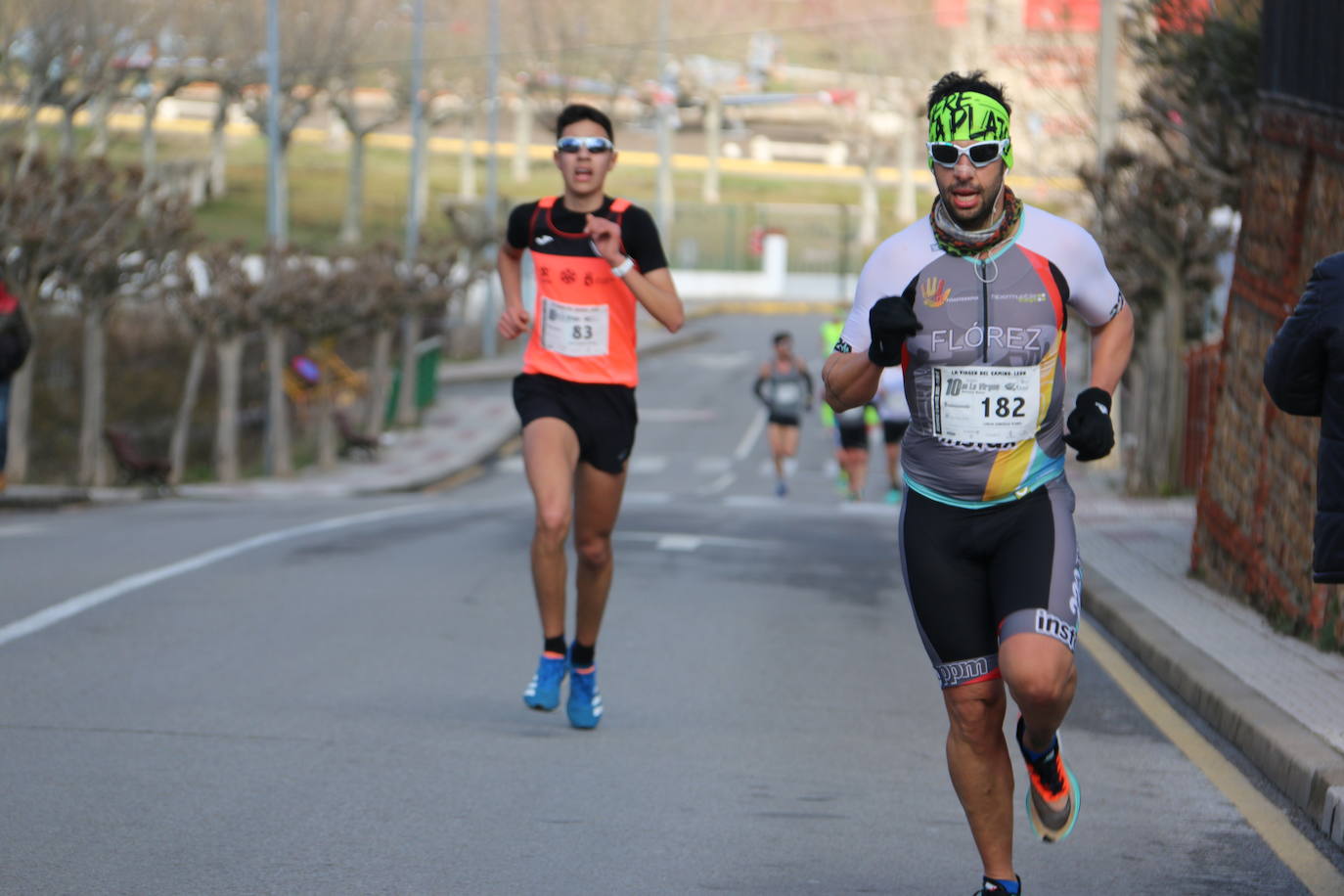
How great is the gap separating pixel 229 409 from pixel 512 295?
77.7 ft

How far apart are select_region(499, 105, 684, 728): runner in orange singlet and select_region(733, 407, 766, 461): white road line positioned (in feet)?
95.7

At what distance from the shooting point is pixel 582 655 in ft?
25.9

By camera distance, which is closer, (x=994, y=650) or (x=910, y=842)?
(x=994, y=650)

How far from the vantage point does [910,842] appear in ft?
20.8

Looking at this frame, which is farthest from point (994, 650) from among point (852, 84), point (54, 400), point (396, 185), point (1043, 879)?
point (852, 84)

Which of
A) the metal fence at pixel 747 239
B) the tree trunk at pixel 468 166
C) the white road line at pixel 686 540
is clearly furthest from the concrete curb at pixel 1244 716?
the tree trunk at pixel 468 166

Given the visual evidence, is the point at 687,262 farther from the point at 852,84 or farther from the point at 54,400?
the point at 54,400

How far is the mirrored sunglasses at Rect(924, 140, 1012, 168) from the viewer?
511cm

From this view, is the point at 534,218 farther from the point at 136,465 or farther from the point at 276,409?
the point at 276,409

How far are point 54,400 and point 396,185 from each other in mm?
50947

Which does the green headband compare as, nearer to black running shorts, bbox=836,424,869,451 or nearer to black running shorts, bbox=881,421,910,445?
black running shorts, bbox=881,421,910,445

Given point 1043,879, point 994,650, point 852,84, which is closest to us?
point 994,650

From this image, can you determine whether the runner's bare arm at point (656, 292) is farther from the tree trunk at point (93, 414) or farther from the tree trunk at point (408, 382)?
the tree trunk at point (408, 382)

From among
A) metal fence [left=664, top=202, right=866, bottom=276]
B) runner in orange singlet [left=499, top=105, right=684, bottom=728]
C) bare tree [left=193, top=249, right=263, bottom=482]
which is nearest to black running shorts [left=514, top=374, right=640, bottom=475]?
runner in orange singlet [left=499, top=105, right=684, bottom=728]
